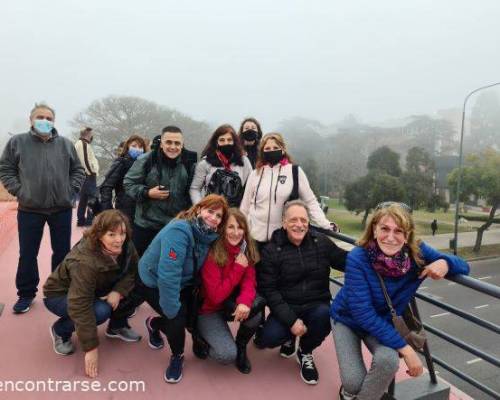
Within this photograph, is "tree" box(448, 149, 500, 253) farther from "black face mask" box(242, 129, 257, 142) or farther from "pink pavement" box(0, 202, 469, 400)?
"pink pavement" box(0, 202, 469, 400)

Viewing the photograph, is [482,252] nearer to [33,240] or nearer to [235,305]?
[235,305]

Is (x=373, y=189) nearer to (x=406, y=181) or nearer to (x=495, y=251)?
(x=406, y=181)

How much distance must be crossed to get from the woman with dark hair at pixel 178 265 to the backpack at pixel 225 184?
630mm

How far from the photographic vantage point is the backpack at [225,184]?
10.2 feet

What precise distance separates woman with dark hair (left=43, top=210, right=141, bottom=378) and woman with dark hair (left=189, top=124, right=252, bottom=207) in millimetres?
760

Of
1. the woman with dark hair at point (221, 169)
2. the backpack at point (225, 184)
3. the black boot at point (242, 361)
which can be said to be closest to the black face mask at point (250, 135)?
the woman with dark hair at point (221, 169)

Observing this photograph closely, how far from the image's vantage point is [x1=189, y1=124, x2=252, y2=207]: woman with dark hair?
123 inches

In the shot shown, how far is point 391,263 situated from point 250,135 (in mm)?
1912

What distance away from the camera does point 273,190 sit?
294 cm

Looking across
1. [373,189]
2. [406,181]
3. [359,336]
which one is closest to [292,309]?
[359,336]

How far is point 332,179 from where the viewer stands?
154ft

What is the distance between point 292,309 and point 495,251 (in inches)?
1096

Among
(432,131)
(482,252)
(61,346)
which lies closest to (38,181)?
(61,346)

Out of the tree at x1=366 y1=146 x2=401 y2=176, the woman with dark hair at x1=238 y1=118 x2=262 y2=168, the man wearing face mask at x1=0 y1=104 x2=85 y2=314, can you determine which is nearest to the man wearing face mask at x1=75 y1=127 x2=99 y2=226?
the man wearing face mask at x1=0 y1=104 x2=85 y2=314
